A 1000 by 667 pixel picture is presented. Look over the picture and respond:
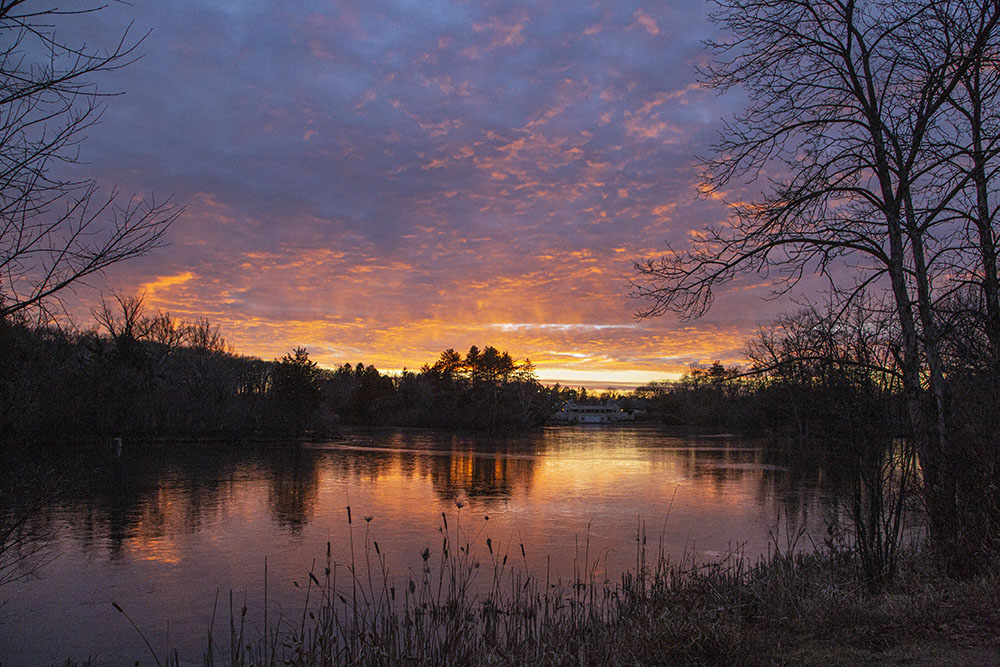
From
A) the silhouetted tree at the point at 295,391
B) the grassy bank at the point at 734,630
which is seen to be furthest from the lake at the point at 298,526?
the silhouetted tree at the point at 295,391

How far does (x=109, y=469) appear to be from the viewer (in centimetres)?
2669

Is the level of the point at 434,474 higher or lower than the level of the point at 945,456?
lower

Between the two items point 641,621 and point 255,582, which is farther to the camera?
point 255,582

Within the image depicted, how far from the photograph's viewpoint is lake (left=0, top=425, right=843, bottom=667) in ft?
28.2

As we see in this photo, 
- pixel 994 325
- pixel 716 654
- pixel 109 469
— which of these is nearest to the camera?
pixel 716 654

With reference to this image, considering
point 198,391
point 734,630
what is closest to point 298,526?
point 734,630

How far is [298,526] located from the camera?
1466 cm

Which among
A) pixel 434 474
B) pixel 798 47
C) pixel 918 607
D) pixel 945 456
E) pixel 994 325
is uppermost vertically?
pixel 798 47

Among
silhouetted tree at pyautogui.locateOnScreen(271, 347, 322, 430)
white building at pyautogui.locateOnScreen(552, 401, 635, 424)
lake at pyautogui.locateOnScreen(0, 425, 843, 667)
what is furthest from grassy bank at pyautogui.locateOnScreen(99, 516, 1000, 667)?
white building at pyautogui.locateOnScreen(552, 401, 635, 424)

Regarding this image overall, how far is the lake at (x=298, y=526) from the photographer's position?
860 centimetres

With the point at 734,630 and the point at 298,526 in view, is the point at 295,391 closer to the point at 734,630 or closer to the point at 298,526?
the point at 298,526

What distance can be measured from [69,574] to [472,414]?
74688mm

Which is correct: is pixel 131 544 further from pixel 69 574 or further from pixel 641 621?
pixel 641 621

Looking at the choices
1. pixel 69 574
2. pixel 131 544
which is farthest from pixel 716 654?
pixel 131 544
